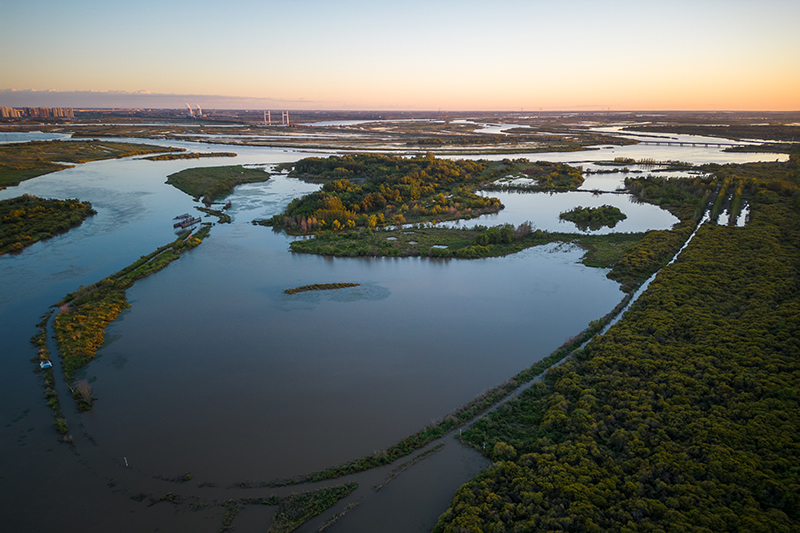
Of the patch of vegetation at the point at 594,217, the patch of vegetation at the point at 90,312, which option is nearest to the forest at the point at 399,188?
the patch of vegetation at the point at 594,217

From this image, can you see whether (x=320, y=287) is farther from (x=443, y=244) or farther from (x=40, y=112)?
(x=40, y=112)

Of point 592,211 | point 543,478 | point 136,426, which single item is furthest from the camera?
point 592,211

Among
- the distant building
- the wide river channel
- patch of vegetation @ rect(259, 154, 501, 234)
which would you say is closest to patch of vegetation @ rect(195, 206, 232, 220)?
patch of vegetation @ rect(259, 154, 501, 234)

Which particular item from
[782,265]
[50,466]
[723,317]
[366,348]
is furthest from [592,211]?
[50,466]

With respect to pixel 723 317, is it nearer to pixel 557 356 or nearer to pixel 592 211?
pixel 557 356

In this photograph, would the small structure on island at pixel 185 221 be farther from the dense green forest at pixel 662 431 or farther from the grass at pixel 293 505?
the dense green forest at pixel 662 431

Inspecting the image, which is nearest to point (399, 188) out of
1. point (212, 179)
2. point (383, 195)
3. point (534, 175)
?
point (383, 195)
